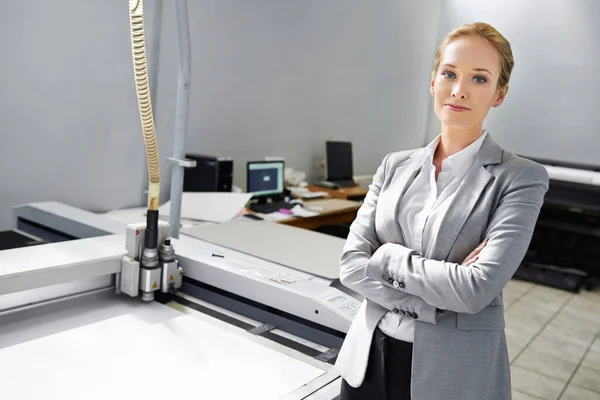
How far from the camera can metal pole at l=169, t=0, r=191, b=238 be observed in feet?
5.19

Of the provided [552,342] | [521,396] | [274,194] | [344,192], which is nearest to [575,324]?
[552,342]

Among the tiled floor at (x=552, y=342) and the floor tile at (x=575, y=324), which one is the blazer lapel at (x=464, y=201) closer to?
the tiled floor at (x=552, y=342)

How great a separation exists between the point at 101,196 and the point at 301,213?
4.11ft

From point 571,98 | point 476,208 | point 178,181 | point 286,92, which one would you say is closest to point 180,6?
point 178,181

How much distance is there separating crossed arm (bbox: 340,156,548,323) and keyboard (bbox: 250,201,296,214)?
2.54 meters

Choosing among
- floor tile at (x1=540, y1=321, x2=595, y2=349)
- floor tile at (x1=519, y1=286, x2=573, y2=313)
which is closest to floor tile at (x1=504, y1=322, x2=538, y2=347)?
floor tile at (x1=540, y1=321, x2=595, y2=349)

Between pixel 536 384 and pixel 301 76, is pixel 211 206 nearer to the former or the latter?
pixel 301 76

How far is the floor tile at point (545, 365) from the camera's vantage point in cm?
332

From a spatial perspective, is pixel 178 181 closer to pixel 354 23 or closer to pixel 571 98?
pixel 354 23

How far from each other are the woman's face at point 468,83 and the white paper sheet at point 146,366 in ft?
1.98

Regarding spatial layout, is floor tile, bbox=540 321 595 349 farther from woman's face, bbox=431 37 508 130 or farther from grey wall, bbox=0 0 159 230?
woman's face, bbox=431 37 508 130

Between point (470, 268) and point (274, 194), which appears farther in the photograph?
point (274, 194)

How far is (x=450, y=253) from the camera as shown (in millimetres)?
1028

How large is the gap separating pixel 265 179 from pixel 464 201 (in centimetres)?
296
